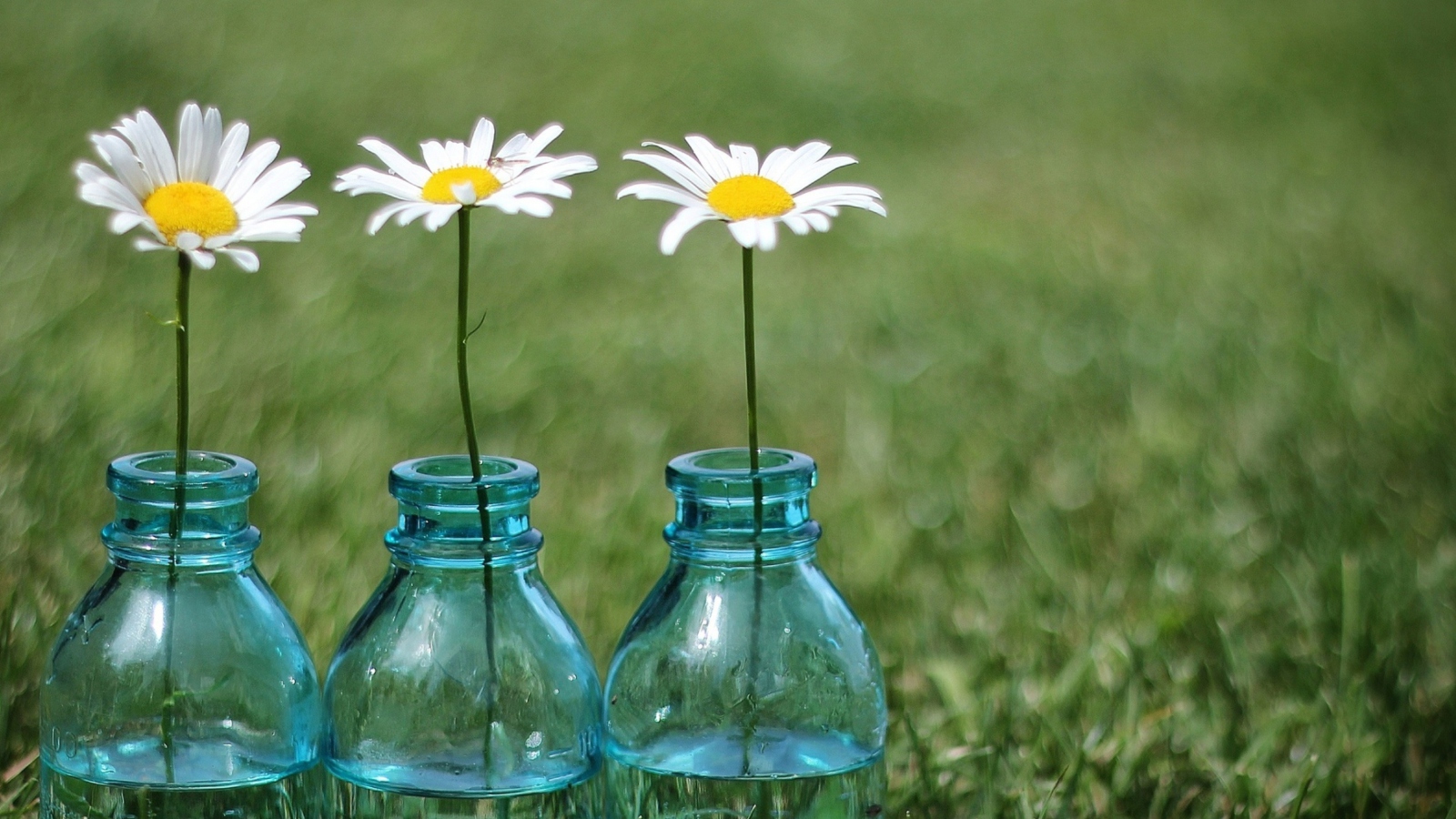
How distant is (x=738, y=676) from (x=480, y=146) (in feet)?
1.26

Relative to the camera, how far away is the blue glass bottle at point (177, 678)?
100 centimetres

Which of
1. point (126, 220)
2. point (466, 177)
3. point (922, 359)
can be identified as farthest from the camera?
point (922, 359)

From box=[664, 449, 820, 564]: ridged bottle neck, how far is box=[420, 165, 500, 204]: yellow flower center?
0.73 feet

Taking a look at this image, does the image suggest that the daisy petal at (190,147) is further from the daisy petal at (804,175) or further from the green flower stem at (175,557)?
the daisy petal at (804,175)

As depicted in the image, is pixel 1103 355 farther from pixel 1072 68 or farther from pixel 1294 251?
pixel 1072 68

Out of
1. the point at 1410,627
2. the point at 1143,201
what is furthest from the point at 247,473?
the point at 1143,201

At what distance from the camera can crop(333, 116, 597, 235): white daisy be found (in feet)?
2.97

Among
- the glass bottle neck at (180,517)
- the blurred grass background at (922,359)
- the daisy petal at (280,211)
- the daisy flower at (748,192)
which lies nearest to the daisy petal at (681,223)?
the daisy flower at (748,192)

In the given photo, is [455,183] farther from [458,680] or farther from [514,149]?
[458,680]

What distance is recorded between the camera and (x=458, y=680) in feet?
3.35

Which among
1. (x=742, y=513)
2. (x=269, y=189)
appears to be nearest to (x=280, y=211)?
(x=269, y=189)

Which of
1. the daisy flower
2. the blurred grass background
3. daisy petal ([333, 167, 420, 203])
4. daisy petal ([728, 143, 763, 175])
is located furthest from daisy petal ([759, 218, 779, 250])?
the blurred grass background

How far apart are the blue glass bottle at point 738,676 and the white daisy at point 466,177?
219 mm

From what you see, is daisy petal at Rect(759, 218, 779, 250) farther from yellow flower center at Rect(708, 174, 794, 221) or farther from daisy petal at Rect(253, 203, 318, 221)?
daisy petal at Rect(253, 203, 318, 221)
